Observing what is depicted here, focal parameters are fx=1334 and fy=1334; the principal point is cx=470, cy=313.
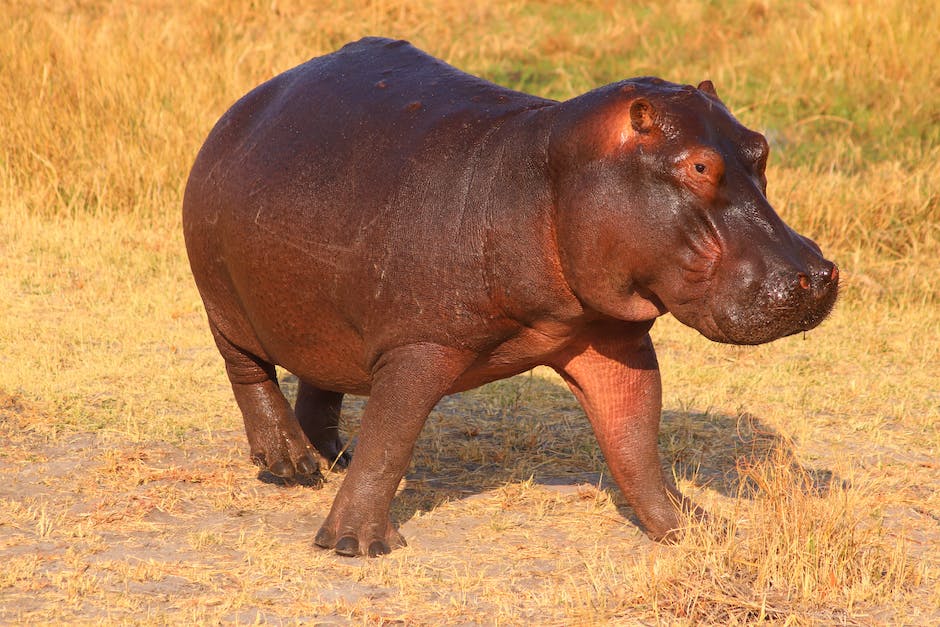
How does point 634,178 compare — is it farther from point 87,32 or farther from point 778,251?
point 87,32

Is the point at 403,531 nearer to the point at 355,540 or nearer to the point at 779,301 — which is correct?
the point at 355,540

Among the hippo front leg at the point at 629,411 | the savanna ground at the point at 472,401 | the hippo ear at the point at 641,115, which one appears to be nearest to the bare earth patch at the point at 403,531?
the savanna ground at the point at 472,401

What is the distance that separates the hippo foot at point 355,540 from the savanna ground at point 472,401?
43 mm

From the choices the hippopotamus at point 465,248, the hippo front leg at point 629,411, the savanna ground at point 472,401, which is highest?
the hippopotamus at point 465,248

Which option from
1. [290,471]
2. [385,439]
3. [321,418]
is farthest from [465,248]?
[321,418]

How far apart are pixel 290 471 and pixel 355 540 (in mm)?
836

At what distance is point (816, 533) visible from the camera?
381cm

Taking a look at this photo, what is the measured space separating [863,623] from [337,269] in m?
1.84

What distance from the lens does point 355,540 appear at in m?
4.09

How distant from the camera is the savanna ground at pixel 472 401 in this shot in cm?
380

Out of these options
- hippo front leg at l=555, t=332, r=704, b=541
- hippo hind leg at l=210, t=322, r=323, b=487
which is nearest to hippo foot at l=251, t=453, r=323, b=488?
hippo hind leg at l=210, t=322, r=323, b=487

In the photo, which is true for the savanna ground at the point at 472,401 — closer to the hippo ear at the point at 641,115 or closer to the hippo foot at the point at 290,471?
the hippo foot at the point at 290,471

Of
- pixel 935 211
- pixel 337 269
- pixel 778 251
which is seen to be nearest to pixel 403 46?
pixel 337 269

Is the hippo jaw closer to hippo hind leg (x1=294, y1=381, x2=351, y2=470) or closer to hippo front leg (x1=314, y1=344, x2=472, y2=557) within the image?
hippo front leg (x1=314, y1=344, x2=472, y2=557)
